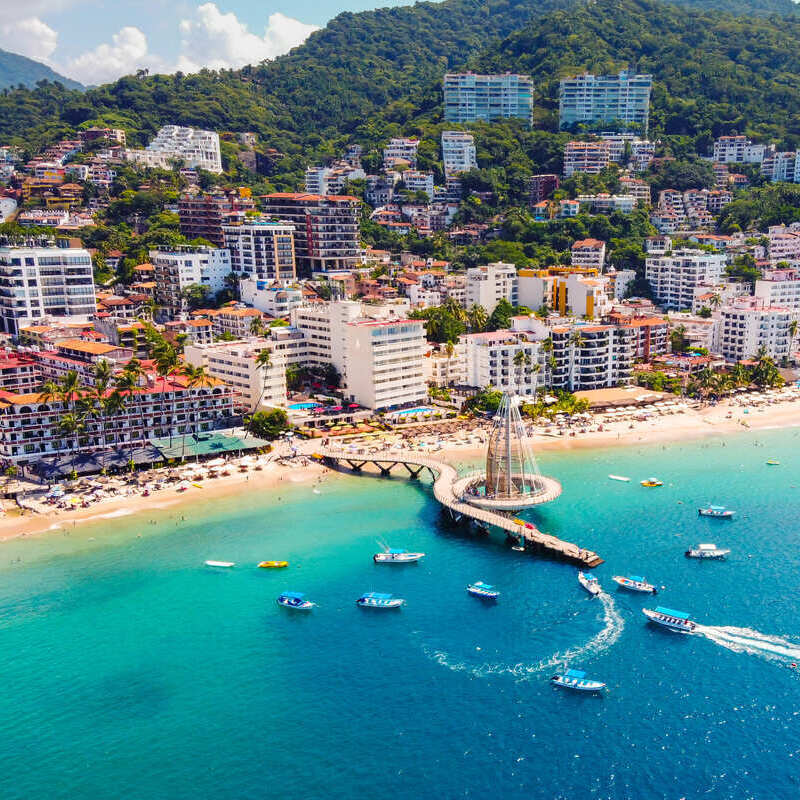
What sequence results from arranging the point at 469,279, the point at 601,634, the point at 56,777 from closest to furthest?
the point at 56,777 → the point at 601,634 → the point at 469,279

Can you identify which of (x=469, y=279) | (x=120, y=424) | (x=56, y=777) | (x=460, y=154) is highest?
(x=460, y=154)

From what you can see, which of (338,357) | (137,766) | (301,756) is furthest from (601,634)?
(338,357)

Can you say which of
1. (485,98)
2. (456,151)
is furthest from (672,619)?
(485,98)

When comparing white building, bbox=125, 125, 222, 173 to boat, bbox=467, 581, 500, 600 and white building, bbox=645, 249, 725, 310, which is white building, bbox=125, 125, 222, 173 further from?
boat, bbox=467, 581, 500, 600

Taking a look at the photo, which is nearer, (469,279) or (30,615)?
(30,615)

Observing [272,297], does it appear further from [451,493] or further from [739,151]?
[739,151]

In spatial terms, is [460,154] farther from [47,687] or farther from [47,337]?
[47,687]
